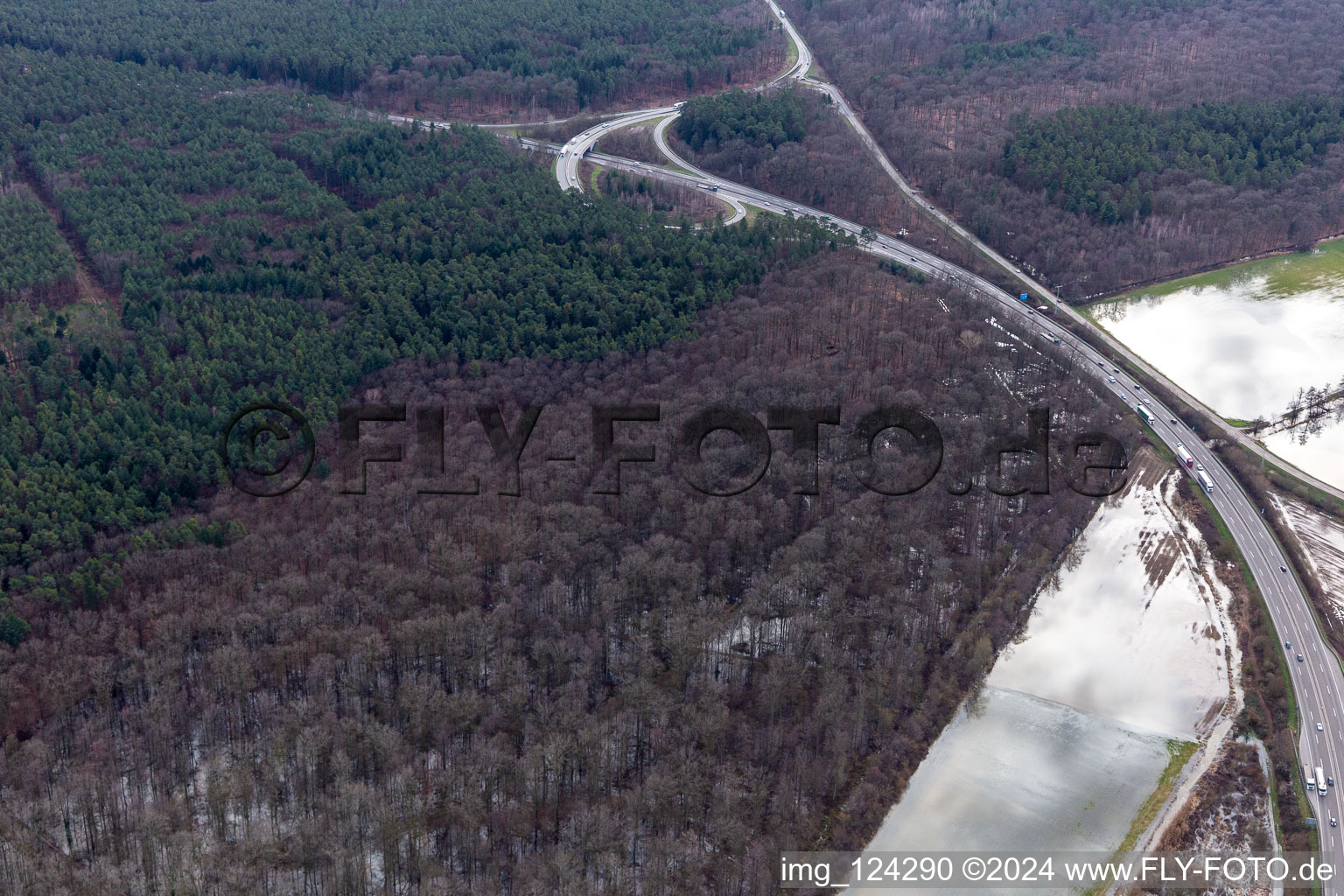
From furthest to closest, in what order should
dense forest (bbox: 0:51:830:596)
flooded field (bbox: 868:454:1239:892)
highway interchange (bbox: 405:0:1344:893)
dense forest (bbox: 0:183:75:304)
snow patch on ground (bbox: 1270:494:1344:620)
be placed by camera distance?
dense forest (bbox: 0:183:75:304), snow patch on ground (bbox: 1270:494:1344:620), dense forest (bbox: 0:51:830:596), highway interchange (bbox: 405:0:1344:893), flooded field (bbox: 868:454:1239:892)

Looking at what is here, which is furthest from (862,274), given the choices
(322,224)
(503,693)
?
(503,693)

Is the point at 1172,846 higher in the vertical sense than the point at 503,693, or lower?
lower

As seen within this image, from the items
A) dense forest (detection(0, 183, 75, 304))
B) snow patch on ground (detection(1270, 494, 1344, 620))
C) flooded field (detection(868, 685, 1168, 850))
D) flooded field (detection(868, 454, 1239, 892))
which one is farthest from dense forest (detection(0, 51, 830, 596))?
snow patch on ground (detection(1270, 494, 1344, 620))

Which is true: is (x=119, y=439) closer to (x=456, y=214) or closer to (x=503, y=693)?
(x=503, y=693)

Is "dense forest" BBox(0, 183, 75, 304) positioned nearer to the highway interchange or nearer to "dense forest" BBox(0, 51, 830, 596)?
"dense forest" BBox(0, 51, 830, 596)

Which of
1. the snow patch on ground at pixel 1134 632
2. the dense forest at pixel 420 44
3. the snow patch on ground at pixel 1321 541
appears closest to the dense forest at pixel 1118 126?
the dense forest at pixel 420 44

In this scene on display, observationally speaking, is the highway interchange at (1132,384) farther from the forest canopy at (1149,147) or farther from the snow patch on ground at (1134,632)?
the forest canopy at (1149,147)

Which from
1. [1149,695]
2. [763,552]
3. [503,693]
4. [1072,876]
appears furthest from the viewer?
[763,552]
